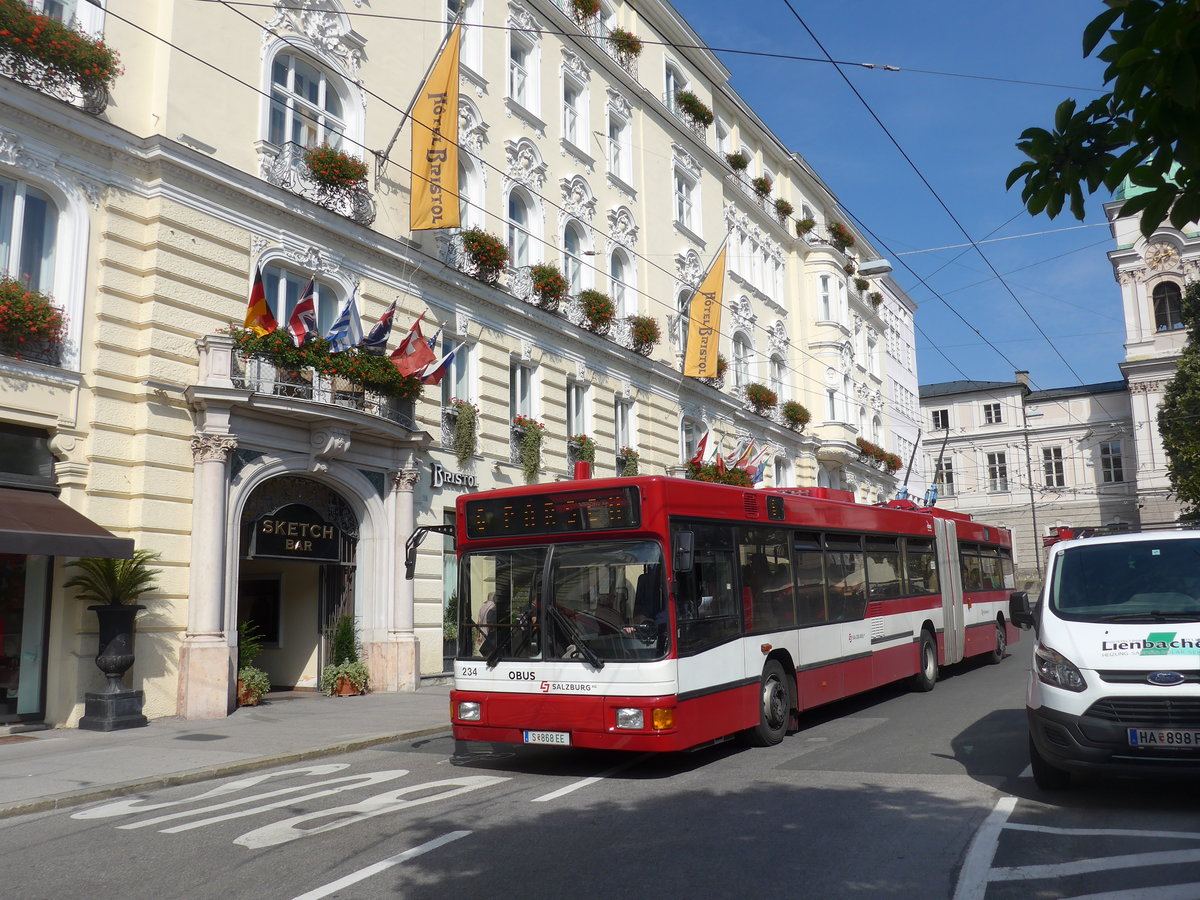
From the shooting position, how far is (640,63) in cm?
3066

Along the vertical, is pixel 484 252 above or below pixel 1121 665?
above

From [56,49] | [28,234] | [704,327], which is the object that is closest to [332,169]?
[56,49]

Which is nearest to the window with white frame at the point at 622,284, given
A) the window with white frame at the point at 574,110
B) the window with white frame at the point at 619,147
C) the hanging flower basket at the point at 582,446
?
the window with white frame at the point at 619,147

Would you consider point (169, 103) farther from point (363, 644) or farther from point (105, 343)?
point (363, 644)

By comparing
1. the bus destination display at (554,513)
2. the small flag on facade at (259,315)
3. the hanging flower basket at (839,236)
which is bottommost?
the bus destination display at (554,513)

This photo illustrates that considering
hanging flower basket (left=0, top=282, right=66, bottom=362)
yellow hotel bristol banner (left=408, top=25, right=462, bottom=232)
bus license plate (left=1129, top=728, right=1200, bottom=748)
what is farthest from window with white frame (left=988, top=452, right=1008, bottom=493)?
bus license plate (left=1129, top=728, right=1200, bottom=748)

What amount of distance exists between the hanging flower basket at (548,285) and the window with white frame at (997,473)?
2260 inches

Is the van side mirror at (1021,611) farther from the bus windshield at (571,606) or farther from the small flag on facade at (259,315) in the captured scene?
the small flag on facade at (259,315)

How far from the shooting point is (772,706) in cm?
1155

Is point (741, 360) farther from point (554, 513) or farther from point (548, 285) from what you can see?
point (554, 513)

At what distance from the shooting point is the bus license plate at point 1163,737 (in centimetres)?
716

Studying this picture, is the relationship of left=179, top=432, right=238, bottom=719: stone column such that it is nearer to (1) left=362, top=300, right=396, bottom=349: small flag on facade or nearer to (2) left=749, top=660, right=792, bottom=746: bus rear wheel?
(1) left=362, top=300, right=396, bottom=349: small flag on facade

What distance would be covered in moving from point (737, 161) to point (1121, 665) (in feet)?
99.9

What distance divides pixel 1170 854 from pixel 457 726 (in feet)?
20.6
